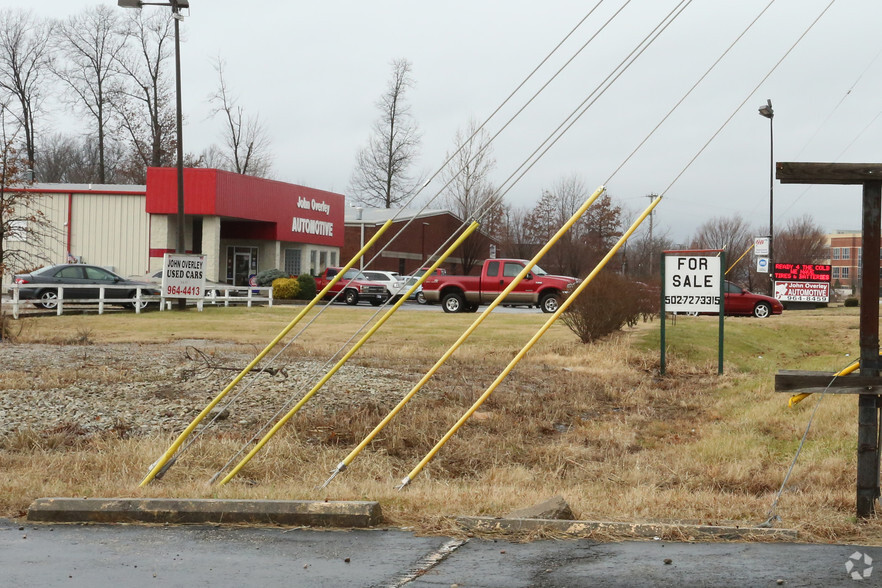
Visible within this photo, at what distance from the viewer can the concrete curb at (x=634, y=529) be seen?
5.92 metres

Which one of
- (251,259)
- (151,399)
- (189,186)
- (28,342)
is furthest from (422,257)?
(151,399)

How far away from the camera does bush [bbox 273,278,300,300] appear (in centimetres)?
4338

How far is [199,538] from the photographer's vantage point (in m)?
6.04

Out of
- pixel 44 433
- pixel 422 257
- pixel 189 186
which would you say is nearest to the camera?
pixel 44 433

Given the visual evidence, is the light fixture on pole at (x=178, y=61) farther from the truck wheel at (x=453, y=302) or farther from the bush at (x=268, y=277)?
the bush at (x=268, y=277)

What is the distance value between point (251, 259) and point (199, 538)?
49.4 meters

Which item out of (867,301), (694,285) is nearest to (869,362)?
(867,301)

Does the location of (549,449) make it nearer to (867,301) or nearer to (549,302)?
(867,301)

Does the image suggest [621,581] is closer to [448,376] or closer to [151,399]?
[151,399]

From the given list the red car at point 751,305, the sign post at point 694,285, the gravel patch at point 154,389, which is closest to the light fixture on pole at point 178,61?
the gravel patch at point 154,389

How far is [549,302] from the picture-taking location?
107ft

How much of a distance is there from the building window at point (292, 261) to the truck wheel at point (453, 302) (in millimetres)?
24092

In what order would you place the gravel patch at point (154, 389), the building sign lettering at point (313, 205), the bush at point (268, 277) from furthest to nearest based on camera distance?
1. the building sign lettering at point (313, 205)
2. the bush at point (268, 277)
3. the gravel patch at point (154, 389)

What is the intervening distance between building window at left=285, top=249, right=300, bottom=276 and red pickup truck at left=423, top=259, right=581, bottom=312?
76.9ft
